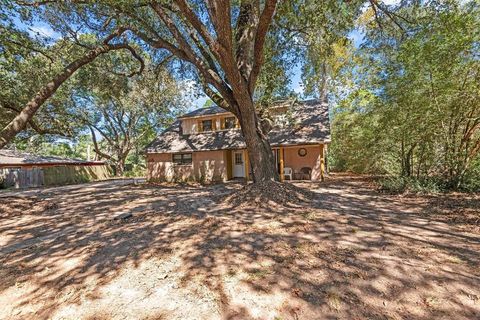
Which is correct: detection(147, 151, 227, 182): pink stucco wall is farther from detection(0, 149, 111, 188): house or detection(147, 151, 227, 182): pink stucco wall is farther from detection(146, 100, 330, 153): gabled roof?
detection(0, 149, 111, 188): house

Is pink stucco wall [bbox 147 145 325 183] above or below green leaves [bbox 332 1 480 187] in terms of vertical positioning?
below

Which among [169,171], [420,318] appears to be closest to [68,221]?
[420,318]

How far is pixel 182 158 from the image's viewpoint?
16.1 meters

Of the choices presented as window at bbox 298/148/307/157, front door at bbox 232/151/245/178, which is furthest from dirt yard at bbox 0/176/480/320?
front door at bbox 232/151/245/178

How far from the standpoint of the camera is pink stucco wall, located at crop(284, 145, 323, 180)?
13.7 meters

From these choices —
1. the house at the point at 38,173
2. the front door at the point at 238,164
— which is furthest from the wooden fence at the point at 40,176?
the front door at the point at 238,164

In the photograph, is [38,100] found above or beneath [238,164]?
above

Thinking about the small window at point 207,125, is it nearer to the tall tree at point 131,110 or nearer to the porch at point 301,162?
the porch at point 301,162

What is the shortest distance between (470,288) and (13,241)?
7.71 metres

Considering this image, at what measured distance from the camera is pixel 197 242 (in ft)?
13.8

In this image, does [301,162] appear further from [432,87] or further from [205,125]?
[432,87]

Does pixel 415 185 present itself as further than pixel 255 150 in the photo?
Yes

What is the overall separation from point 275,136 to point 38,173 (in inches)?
723

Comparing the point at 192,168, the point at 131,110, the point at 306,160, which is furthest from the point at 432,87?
the point at 131,110
